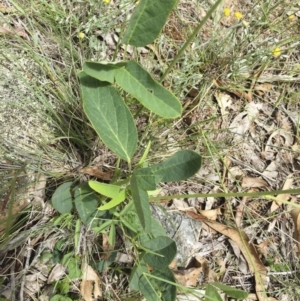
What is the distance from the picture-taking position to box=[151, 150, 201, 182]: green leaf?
1.15 metres

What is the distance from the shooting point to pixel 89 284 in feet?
4.93

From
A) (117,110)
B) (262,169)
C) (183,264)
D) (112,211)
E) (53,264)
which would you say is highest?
(117,110)

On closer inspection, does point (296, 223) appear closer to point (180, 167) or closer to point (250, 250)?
point (250, 250)

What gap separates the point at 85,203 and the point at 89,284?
0.33m

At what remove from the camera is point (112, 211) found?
1.38 metres

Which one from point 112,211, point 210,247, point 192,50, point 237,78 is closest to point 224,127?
point 237,78

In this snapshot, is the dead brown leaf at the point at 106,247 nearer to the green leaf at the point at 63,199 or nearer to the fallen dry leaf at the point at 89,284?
the fallen dry leaf at the point at 89,284

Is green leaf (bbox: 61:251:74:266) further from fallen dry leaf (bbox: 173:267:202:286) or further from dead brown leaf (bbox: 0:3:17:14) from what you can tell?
dead brown leaf (bbox: 0:3:17:14)

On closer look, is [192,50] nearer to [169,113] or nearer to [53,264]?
[169,113]

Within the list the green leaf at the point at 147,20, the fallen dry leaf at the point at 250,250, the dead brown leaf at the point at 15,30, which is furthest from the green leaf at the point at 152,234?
the dead brown leaf at the point at 15,30

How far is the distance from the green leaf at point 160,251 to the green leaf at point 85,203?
0.67ft

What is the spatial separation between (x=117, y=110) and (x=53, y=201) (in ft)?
1.43

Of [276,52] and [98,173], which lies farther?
[276,52]

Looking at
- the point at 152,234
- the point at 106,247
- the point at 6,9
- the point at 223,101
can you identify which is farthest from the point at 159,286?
the point at 6,9
